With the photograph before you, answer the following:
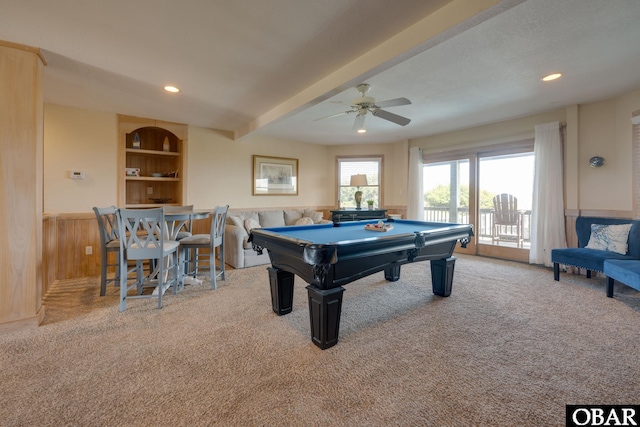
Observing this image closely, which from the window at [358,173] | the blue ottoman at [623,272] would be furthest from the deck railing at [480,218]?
the blue ottoman at [623,272]

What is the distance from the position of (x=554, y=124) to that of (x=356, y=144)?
3649 mm

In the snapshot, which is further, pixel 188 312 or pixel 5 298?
pixel 188 312

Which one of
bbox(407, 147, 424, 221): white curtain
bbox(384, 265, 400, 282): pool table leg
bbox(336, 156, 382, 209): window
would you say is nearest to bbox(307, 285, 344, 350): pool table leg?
bbox(384, 265, 400, 282): pool table leg

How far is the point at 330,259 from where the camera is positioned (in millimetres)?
1880

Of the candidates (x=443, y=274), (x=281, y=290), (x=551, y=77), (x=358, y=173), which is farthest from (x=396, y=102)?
(x=358, y=173)

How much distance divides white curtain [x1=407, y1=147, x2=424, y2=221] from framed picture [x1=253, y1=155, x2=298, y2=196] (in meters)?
2.60

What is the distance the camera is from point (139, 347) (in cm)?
206

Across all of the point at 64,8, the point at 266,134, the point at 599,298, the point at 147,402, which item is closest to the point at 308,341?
the point at 147,402

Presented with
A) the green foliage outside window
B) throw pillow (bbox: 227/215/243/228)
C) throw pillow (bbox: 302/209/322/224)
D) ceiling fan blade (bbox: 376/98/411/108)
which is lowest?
throw pillow (bbox: 227/215/243/228)

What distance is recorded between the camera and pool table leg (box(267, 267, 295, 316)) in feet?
8.57

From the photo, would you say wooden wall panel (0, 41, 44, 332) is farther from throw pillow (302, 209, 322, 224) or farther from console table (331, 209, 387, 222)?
console table (331, 209, 387, 222)

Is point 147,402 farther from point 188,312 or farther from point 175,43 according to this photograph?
point 175,43

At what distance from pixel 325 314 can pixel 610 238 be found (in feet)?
13.0

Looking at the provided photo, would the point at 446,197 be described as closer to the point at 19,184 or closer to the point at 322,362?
the point at 322,362
